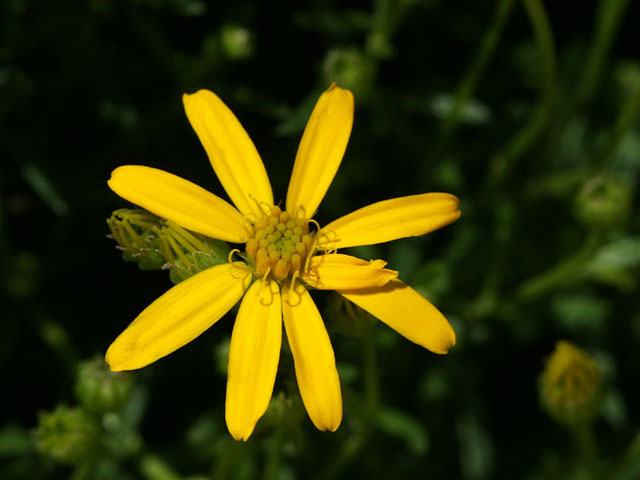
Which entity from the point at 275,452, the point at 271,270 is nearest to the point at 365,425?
the point at 275,452

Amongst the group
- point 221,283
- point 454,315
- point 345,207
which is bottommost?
point 221,283

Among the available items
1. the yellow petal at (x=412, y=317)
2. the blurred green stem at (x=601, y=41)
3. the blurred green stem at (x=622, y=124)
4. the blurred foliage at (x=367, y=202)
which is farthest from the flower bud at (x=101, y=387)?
the blurred green stem at (x=601, y=41)

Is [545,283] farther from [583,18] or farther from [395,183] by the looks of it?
[583,18]

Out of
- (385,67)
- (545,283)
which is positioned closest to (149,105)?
(385,67)

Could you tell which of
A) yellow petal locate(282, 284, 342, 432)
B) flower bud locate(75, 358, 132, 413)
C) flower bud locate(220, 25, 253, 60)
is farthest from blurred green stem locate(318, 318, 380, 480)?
flower bud locate(220, 25, 253, 60)

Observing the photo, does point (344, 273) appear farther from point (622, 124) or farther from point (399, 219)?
point (622, 124)
